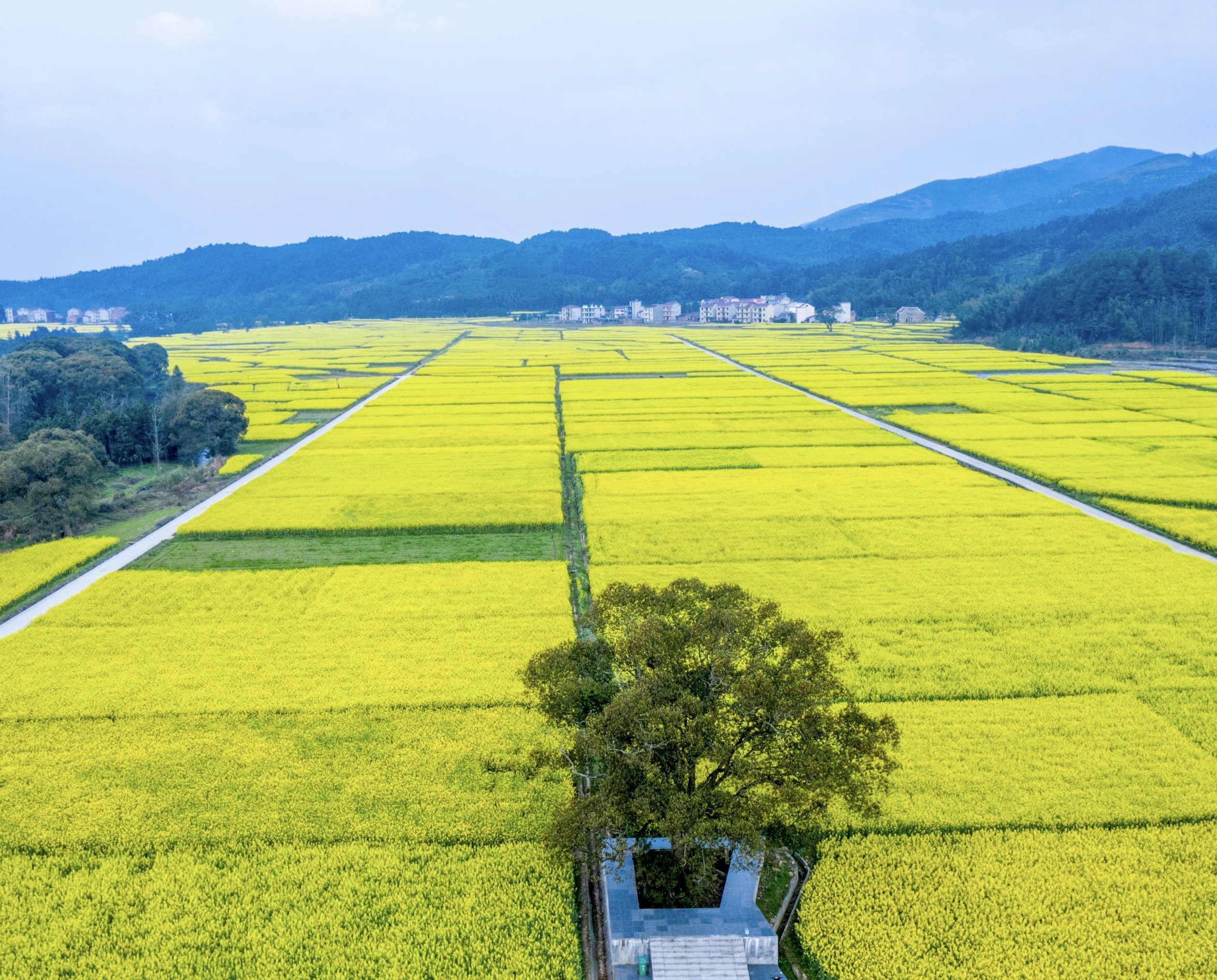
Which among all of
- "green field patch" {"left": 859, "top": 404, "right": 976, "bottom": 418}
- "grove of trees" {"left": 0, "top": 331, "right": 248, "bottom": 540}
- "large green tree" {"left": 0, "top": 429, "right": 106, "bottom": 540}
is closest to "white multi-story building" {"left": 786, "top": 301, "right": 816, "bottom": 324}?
"green field patch" {"left": 859, "top": 404, "right": 976, "bottom": 418}

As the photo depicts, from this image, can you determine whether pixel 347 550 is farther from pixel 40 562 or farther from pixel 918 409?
pixel 918 409

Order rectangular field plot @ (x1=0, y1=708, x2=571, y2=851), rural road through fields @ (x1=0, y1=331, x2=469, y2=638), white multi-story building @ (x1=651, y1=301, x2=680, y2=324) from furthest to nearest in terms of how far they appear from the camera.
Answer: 1. white multi-story building @ (x1=651, y1=301, x2=680, y2=324)
2. rural road through fields @ (x1=0, y1=331, x2=469, y2=638)
3. rectangular field plot @ (x1=0, y1=708, x2=571, y2=851)

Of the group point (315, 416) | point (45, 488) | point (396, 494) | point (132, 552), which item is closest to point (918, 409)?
point (396, 494)

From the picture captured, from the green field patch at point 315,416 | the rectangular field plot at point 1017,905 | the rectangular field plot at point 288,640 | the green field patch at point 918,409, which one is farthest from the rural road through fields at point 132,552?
the green field patch at point 918,409

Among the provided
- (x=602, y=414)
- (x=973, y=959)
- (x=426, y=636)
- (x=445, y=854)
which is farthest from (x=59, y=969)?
(x=602, y=414)

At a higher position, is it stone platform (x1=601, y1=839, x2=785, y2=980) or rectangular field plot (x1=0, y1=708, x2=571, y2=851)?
rectangular field plot (x1=0, y1=708, x2=571, y2=851)

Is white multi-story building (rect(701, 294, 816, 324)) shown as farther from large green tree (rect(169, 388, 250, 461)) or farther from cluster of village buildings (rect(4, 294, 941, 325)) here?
large green tree (rect(169, 388, 250, 461))

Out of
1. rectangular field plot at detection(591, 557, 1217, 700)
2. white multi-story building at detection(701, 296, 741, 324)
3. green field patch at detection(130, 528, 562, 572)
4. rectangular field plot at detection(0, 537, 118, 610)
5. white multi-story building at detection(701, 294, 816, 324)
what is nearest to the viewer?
rectangular field plot at detection(591, 557, 1217, 700)
